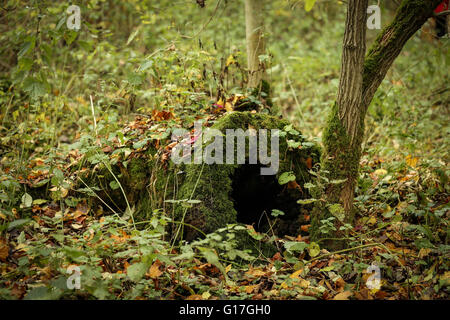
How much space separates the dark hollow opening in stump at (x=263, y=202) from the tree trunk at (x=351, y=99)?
0.30 meters

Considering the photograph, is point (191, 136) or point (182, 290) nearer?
point (182, 290)

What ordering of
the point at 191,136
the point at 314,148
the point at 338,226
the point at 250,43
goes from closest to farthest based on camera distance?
1. the point at 338,226
2. the point at 191,136
3. the point at 314,148
4. the point at 250,43

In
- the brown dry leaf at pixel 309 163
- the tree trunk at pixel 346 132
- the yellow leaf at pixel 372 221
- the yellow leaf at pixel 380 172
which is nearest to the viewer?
the tree trunk at pixel 346 132

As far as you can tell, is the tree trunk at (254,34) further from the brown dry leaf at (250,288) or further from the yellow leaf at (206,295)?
the yellow leaf at (206,295)

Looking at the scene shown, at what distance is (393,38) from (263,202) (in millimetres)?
Answer: 1818

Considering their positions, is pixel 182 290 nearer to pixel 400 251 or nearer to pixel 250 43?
pixel 400 251

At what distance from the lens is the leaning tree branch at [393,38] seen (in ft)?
9.32

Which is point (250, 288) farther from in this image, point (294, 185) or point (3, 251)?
point (3, 251)

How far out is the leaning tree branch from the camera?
284 centimetres

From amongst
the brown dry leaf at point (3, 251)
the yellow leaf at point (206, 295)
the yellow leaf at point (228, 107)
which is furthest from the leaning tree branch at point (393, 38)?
the brown dry leaf at point (3, 251)

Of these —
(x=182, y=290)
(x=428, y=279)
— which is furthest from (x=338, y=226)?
(x=182, y=290)

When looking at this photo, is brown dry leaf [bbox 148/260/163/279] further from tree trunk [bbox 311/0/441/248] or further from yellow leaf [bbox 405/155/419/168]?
yellow leaf [bbox 405/155/419/168]

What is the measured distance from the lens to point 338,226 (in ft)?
10.0

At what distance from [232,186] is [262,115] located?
2.47ft
